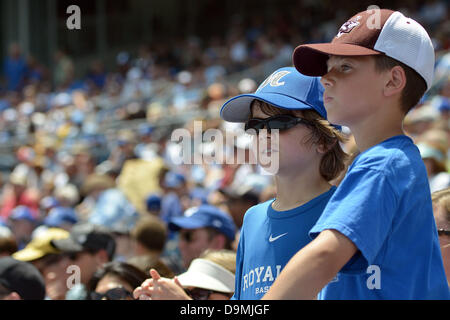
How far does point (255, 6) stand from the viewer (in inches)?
777

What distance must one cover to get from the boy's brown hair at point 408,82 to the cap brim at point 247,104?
447 millimetres

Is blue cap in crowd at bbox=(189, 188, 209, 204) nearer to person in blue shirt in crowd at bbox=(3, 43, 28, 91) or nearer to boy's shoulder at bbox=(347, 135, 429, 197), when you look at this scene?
boy's shoulder at bbox=(347, 135, 429, 197)

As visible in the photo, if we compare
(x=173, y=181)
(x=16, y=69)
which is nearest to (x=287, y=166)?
(x=173, y=181)

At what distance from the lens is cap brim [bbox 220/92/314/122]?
2061 millimetres

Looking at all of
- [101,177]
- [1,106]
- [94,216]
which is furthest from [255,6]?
[94,216]

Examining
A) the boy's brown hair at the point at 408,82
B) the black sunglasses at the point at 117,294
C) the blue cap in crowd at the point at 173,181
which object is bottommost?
the blue cap in crowd at the point at 173,181

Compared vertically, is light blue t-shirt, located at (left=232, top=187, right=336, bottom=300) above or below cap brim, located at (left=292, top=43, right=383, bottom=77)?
below

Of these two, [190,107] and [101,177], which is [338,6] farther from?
[101,177]

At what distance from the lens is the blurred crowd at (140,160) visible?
166 inches

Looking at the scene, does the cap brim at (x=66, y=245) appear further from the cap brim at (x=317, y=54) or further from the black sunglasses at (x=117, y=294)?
the cap brim at (x=317, y=54)

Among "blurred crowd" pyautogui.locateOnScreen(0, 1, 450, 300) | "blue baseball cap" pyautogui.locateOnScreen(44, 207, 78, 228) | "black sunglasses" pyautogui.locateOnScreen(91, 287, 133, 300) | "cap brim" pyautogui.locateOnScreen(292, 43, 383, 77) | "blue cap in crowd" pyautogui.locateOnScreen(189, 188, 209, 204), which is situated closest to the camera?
"cap brim" pyautogui.locateOnScreen(292, 43, 383, 77)

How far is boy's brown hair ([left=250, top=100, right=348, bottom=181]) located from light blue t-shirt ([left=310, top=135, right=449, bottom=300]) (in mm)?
551

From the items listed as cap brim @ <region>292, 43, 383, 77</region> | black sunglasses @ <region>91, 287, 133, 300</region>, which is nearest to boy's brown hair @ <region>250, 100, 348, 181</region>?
cap brim @ <region>292, 43, 383, 77</region>

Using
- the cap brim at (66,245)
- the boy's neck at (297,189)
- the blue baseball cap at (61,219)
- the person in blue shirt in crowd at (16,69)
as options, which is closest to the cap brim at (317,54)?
the boy's neck at (297,189)
